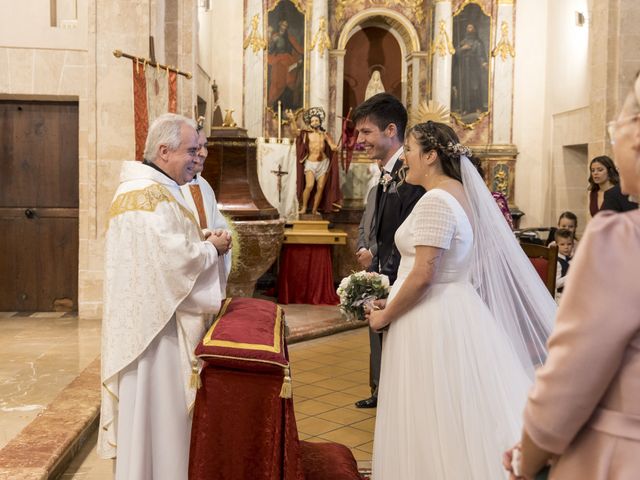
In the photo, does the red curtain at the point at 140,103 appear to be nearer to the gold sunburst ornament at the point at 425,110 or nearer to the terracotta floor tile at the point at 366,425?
the terracotta floor tile at the point at 366,425

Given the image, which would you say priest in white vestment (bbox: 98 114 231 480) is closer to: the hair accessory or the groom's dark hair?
the hair accessory

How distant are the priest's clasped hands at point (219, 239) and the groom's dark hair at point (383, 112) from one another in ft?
3.55

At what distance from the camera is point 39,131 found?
27.8ft

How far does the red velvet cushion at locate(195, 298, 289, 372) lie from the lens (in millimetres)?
2971

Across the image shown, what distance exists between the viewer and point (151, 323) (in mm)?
Answer: 3242

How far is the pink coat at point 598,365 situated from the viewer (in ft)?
4.55

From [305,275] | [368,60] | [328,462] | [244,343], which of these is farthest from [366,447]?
[368,60]

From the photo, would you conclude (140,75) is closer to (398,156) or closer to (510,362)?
(398,156)

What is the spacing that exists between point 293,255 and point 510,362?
6822 millimetres

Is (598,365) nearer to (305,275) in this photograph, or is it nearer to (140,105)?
(140,105)

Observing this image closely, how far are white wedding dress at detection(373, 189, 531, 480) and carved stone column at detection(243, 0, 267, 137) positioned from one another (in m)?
11.1

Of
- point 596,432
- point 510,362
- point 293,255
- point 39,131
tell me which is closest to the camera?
point 596,432

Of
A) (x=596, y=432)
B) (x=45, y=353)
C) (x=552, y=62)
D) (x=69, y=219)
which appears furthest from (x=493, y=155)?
(x=596, y=432)

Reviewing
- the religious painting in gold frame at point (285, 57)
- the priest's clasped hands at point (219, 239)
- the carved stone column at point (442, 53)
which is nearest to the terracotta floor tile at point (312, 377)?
the priest's clasped hands at point (219, 239)
